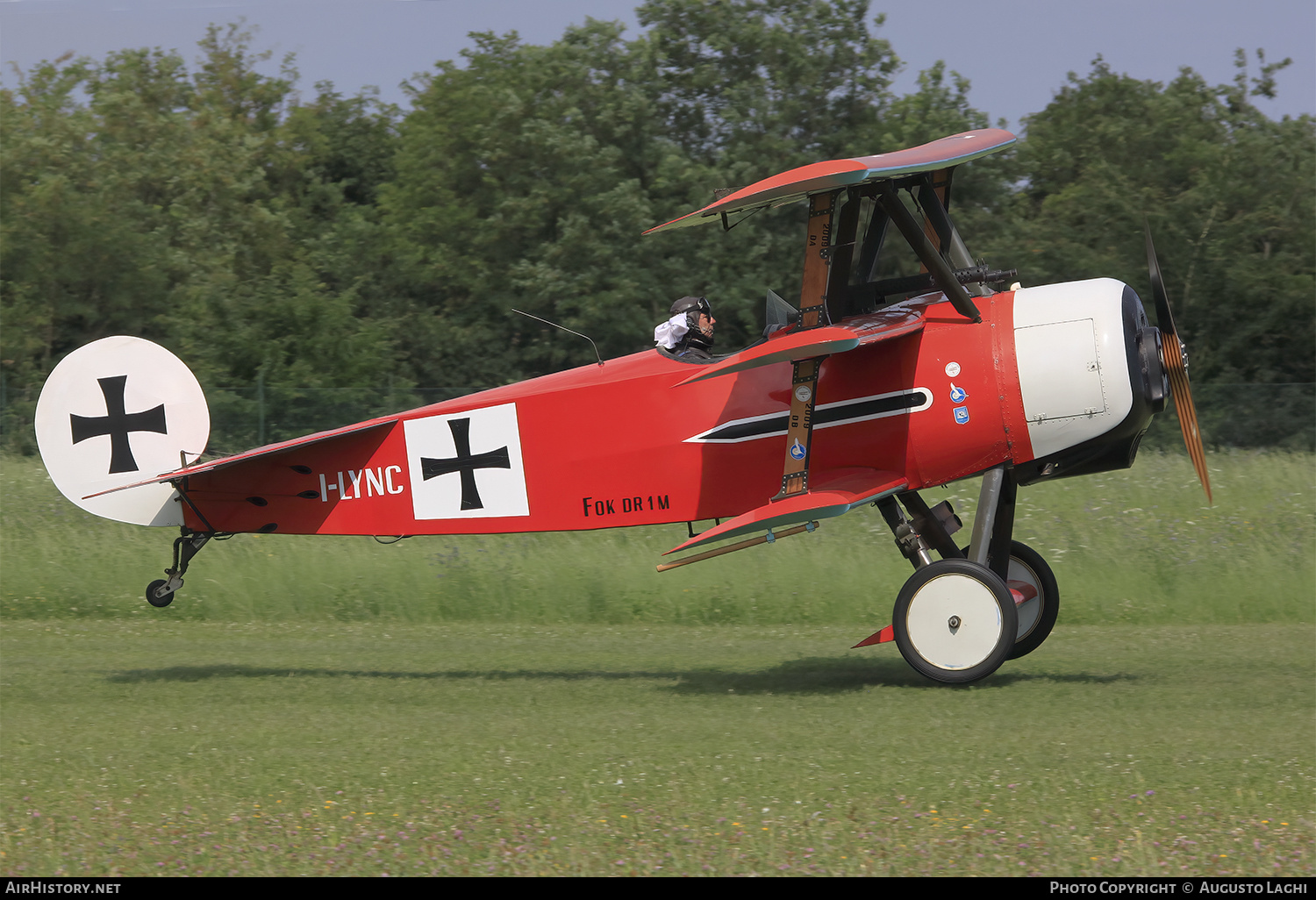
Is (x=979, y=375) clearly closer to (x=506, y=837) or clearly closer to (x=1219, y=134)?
(x=506, y=837)

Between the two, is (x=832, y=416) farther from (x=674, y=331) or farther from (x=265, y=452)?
(x=265, y=452)

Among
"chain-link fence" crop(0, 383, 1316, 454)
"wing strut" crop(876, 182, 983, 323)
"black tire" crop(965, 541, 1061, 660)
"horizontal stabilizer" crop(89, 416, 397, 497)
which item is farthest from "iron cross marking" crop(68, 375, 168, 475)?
"chain-link fence" crop(0, 383, 1316, 454)

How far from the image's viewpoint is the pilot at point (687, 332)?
359 inches

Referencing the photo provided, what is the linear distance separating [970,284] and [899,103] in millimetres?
26968

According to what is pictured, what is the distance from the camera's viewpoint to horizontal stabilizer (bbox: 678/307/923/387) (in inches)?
309

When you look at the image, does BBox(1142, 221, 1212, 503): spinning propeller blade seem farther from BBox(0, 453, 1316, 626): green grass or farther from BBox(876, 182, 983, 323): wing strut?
BBox(0, 453, 1316, 626): green grass

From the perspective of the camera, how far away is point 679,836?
5594 mm

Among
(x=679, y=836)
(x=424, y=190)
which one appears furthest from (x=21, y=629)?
(x=424, y=190)

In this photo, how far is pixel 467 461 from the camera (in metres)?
9.35

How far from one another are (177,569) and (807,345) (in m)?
5.18

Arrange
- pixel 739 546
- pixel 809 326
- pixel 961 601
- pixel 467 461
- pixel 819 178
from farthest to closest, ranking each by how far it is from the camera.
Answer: pixel 467 461
pixel 739 546
pixel 809 326
pixel 961 601
pixel 819 178

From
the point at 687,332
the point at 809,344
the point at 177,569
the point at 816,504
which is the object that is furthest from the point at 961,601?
the point at 177,569

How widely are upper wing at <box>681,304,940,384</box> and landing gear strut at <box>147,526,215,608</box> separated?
13.7 ft

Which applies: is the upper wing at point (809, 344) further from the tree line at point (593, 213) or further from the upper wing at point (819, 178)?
the tree line at point (593, 213)
